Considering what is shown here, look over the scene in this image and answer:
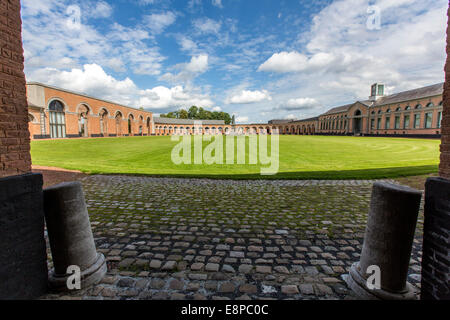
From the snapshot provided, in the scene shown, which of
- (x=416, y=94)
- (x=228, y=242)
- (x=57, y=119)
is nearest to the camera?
(x=228, y=242)

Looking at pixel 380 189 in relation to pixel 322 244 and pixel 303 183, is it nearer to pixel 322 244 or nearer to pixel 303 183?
pixel 322 244

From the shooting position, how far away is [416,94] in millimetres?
49812

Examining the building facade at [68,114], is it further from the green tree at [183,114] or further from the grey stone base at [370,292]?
the green tree at [183,114]

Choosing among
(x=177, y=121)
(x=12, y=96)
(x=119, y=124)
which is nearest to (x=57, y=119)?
(x=119, y=124)

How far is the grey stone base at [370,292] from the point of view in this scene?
248 cm

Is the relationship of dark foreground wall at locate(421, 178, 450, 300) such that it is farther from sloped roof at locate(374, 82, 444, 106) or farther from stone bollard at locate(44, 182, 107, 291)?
sloped roof at locate(374, 82, 444, 106)

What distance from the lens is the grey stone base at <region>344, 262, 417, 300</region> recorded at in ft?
8.15

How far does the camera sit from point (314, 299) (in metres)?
2.57

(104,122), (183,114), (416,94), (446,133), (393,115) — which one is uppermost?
(183,114)

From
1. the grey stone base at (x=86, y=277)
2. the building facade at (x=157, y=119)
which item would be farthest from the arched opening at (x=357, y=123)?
the grey stone base at (x=86, y=277)

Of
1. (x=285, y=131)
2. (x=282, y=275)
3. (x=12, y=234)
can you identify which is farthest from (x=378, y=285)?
(x=285, y=131)

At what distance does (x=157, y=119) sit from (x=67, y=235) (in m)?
89.9

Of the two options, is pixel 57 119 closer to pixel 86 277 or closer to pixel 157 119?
pixel 86 277

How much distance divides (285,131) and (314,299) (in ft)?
390
